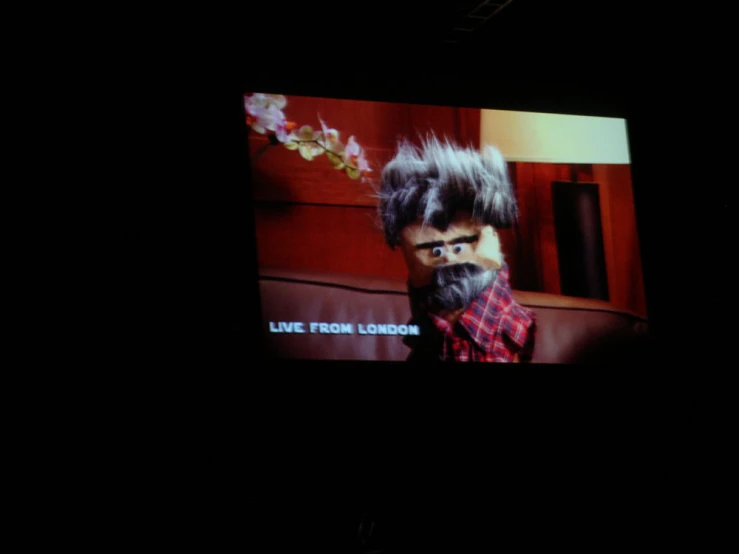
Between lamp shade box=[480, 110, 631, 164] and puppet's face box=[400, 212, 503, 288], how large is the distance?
0.97 feet

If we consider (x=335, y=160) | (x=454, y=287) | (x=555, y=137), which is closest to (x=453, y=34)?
(x=555, y=137)

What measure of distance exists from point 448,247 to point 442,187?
0.21 metres

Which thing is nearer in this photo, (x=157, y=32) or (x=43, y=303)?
(x=43, y=303)

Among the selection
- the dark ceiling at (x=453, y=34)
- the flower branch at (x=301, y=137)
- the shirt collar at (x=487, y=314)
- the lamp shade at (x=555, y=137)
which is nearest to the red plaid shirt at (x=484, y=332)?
the shirt collar at (x=487, y=314)

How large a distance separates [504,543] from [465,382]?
22.1 inches

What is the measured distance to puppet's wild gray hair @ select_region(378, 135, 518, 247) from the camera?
12.7ft

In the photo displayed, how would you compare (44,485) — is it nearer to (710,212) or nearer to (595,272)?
(595,272)

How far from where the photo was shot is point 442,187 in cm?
394

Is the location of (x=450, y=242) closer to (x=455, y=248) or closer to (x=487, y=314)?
(x=455, y=248)

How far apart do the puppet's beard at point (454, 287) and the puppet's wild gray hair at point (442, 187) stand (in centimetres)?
16

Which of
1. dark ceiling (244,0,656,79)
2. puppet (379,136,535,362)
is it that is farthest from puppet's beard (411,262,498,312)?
dark ceiling (244,0,656,79)

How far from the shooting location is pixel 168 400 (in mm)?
3725

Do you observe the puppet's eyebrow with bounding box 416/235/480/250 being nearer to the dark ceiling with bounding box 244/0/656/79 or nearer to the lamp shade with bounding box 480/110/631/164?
the lamp shade with bounding box 480/110/631/164

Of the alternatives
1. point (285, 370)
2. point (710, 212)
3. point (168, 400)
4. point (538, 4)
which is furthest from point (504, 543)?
point (538, 4)
